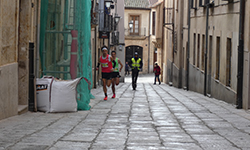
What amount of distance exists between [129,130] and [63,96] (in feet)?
9.44

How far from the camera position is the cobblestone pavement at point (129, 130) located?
6.99 metres

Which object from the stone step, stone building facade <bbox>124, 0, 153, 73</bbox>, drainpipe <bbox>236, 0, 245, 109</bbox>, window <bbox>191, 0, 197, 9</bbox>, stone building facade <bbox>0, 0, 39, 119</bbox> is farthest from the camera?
stone building facade <bbox>124, 0, 153, 73</bbox>

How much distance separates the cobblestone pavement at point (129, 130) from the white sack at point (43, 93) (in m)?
0.44

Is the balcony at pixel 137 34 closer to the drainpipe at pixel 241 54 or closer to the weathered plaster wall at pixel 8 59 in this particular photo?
the drainpipe at pixel 241 54

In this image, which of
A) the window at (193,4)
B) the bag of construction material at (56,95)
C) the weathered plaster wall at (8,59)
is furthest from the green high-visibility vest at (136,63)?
the weathered plaster wall at (8,59)

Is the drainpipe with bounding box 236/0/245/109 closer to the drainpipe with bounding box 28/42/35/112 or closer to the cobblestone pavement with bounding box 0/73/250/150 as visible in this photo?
the cobblestone pavement with bounding box 0/73/250/150

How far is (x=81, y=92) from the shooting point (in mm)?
11758

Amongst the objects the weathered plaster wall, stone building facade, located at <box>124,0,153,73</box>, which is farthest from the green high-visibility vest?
stone building facade, located at <box>124,0,153,73</box>

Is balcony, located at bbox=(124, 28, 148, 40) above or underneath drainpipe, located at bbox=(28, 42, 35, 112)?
above

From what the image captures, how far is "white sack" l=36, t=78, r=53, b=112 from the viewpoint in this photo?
1096cm

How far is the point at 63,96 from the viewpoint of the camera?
10906 mm

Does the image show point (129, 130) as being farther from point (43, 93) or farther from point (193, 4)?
point (193, 4)

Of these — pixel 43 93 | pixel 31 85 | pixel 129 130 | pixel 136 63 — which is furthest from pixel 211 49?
pixel 129 130

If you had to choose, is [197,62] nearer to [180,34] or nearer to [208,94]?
[208,94]
